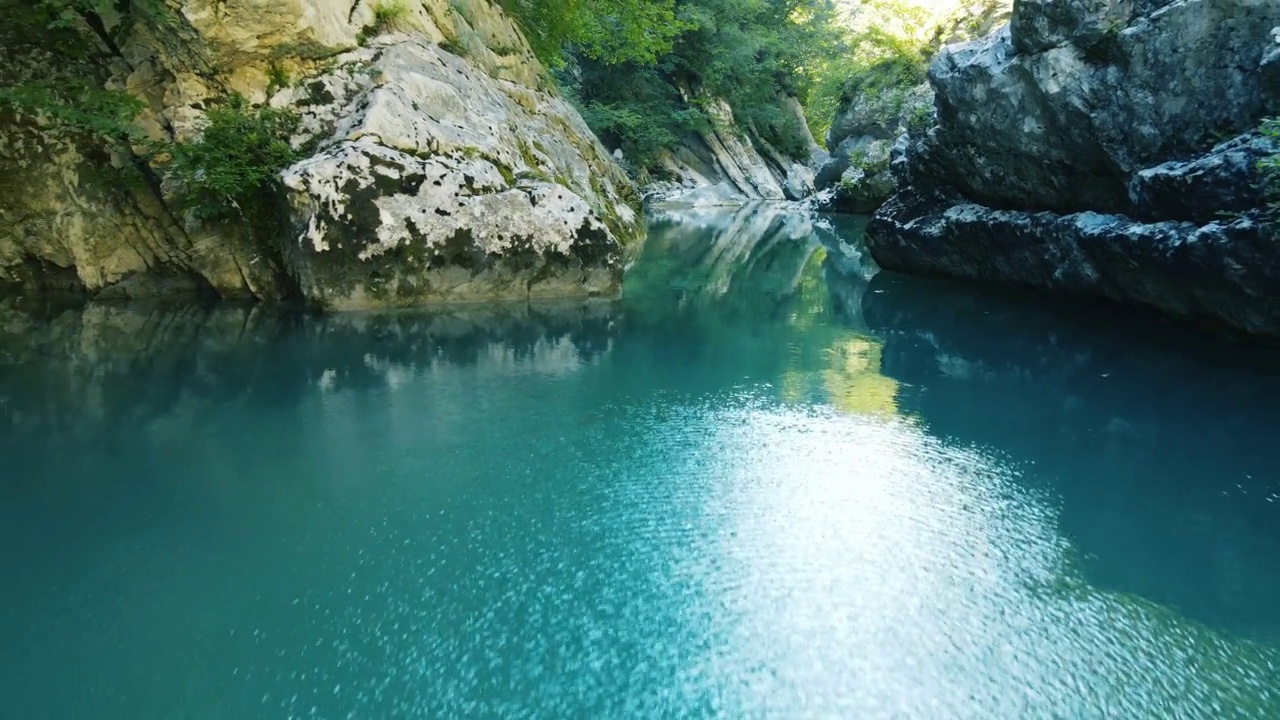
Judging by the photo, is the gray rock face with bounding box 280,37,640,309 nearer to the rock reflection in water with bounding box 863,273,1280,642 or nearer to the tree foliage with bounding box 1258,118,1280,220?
the rock reflection in water with bounding box 863,273,1280,642

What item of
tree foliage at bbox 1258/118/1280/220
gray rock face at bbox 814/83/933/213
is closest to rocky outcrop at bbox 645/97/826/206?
gray rock face at bbox 814/83/933/213

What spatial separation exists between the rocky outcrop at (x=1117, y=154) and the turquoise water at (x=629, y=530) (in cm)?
100

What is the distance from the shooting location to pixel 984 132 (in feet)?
29.7

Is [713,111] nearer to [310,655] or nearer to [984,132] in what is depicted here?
[984,132]

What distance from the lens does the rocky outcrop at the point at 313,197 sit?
8.07 meters

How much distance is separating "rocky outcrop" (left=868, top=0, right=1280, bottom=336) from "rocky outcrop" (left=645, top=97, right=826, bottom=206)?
20856mm

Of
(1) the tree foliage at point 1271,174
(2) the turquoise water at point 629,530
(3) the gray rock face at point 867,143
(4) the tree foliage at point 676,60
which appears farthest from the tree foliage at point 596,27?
(1) the tree foliage at point 1271,174

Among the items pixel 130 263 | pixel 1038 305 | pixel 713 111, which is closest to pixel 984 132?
pixel 1038 305

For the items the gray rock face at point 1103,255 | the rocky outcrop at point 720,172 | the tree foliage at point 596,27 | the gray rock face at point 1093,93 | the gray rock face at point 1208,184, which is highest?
the tree foliage at point 596,27

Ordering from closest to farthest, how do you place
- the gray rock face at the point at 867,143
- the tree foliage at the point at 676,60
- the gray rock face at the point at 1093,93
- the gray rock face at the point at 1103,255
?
the gray rock face at the point at 1103,255 → the gray rock face at the point at 1093,93 → the tree foliage at the point at 676,60 → the gray rock face at the point at 867,143

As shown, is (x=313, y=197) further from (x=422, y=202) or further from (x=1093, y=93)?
(x=1093, y=93)

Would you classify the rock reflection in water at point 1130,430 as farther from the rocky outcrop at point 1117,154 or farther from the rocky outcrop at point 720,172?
the rocky outcrop at point 720,172

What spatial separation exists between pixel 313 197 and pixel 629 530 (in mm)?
5898

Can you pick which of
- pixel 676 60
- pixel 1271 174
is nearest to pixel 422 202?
pixel 1271 174
